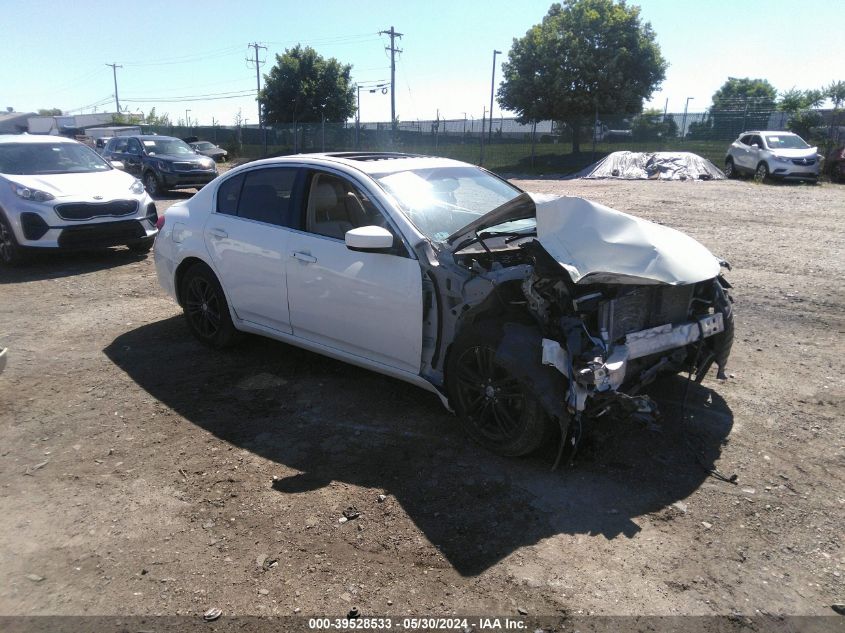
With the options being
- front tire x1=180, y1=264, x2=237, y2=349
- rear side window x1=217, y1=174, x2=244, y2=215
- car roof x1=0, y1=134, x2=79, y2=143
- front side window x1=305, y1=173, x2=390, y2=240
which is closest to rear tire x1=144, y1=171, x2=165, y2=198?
car roof x1=0, y1=134, x2=79, y2=143

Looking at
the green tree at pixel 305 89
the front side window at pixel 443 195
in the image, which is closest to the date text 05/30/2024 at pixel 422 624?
the front side window at pixel 443 195

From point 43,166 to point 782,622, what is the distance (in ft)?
34.5

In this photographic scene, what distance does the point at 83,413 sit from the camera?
14.5ft

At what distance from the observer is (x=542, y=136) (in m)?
31.5

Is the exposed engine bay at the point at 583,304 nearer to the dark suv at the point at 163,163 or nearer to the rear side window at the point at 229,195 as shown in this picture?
the rear side window at the point at 229,195

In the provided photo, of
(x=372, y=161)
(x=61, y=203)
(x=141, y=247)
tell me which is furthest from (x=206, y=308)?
(x=141, y=247)

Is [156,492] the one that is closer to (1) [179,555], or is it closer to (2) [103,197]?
(1) [179,555]

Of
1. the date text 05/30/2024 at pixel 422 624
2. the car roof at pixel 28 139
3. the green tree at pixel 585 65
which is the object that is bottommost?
the date text 05/30/2024 at pixel 422 624

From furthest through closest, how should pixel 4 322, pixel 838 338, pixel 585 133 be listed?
pixel 585 133, pixel 4 322, pixel 838 338

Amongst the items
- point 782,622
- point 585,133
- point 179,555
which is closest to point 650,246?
point 782,622

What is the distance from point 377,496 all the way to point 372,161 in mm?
2562

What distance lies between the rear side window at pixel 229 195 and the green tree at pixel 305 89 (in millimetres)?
39958

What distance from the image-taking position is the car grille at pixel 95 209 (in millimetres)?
8664

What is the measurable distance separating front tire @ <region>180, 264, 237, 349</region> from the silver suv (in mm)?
20650
